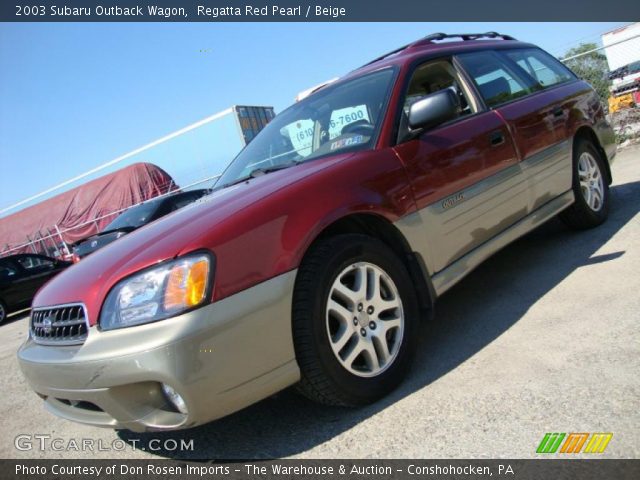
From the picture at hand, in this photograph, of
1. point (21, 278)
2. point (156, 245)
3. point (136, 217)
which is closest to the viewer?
point (156, 245)

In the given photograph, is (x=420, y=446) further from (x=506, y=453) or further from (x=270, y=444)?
(x=270, y=444)

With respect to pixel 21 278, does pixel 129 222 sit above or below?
above

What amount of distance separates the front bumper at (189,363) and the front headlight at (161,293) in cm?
4

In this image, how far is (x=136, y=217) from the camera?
827 cm

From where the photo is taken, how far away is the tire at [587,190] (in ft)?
14.0

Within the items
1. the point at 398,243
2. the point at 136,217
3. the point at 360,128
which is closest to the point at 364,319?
the point at 398,243

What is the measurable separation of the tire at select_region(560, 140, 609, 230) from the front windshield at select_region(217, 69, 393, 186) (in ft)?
6.60

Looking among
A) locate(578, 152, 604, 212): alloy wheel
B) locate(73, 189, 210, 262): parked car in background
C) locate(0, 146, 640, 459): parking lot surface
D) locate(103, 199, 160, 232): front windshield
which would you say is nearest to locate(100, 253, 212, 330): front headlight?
locate(0, 146, 640, 459): parking lot surface

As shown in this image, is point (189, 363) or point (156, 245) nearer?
point (189, 363)

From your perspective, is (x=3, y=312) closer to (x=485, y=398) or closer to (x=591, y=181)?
(x=591, y=181)

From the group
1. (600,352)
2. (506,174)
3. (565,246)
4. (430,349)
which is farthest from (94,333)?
(565,246)

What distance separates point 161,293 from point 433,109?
170 centimetres

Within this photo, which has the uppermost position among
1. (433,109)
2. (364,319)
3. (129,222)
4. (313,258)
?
(433,109)

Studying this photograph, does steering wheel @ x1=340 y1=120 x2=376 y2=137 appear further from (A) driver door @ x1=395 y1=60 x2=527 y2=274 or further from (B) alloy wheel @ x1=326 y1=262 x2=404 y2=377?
(B) alloy wheel @ x1=326 y1=262 x2=404 y2=377
